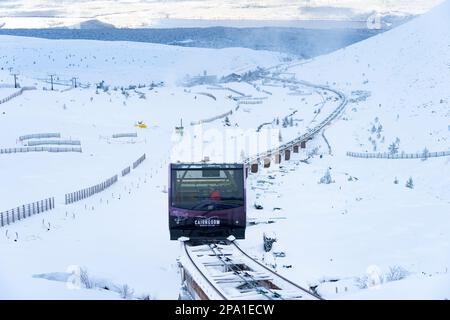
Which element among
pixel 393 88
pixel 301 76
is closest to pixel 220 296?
pixel 393 88

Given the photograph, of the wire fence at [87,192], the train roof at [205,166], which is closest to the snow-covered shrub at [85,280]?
the train roof at [205,166]

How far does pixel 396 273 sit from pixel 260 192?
16.0 meters

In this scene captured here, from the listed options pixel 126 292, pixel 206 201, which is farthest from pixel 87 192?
pixel 126 292

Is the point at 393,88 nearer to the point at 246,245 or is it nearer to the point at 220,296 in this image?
the point at 246,245

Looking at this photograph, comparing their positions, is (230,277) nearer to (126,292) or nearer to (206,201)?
(126,292)

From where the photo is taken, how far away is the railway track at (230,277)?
1466 cm

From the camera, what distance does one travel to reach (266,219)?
89.1 ft

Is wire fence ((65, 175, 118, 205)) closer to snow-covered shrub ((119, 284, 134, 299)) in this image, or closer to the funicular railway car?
the funicular railway car

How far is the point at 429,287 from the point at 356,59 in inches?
4636

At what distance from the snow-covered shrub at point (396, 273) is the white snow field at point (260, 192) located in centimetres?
5

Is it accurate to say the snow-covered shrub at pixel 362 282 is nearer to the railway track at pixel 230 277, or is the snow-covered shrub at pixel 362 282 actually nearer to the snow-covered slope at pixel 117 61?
the railway track at pixel 230 277

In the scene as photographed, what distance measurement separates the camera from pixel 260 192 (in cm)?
3347

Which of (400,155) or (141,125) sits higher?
(400,155)

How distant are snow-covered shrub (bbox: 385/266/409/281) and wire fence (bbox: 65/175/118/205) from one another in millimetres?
16742
